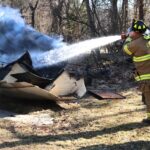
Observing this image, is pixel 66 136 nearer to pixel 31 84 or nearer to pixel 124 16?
pixel 31 84

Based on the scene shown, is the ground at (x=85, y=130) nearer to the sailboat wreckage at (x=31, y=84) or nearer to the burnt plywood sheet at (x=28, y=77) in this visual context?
the sailboat wreckage at (x=31, y=84)

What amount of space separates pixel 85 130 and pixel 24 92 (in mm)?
1916

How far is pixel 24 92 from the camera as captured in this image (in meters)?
8.29

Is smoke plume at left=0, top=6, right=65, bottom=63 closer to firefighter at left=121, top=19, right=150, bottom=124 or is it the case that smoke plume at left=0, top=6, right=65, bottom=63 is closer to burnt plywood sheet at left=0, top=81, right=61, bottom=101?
burnt plywood sheet at left=0, top=81, right=61, bottom=101

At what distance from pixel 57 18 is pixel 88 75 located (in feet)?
35.1

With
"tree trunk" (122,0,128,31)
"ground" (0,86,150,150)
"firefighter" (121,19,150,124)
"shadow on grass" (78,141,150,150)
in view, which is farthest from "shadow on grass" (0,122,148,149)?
"tree trunk" (122,0,128,31)

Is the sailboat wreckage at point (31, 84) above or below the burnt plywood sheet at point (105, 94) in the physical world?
above

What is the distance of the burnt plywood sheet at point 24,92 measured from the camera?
26.3 ft

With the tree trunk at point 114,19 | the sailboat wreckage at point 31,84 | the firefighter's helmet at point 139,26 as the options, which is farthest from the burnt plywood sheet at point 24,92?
the tree trunk at point 114,19

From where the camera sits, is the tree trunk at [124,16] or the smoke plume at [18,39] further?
the tree trunk at [124,16]

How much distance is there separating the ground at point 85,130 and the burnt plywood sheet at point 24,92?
0.27 m

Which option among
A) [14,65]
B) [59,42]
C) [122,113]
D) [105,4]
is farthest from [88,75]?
[105,4]

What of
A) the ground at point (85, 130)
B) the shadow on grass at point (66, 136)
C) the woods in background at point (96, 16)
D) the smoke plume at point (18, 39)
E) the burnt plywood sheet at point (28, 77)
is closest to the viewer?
the ground at point (85, 130)

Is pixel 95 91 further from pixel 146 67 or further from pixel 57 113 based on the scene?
pixel 146 67
